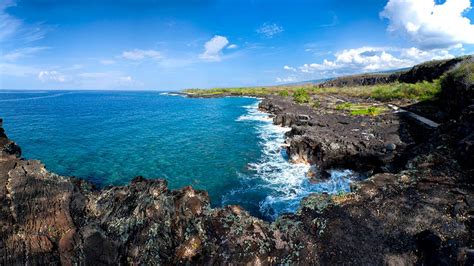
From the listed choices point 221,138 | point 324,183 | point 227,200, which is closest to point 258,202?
point 227,200

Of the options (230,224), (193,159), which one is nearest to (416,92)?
(193,159)

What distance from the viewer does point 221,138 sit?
163ft

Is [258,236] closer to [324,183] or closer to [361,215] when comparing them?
[361,215]

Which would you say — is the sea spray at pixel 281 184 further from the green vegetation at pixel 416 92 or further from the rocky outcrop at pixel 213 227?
the green vegetation at pixel 416 92

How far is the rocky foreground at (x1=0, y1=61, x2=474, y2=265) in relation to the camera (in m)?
11.4

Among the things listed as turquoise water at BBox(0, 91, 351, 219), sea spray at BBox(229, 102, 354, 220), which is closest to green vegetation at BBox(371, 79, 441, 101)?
turquoise water at BBox(0, 91, 351, 219)

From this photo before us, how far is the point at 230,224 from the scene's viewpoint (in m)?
13.3

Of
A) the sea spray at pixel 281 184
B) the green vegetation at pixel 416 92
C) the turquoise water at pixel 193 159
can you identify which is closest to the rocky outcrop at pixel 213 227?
the sea spray at pixel 281 184

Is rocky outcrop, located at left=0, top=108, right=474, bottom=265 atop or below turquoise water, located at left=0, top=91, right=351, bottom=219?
atop

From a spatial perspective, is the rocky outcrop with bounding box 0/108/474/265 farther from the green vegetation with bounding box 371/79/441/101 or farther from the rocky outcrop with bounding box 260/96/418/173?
the green vegetation with bounding box 371/79/441/101

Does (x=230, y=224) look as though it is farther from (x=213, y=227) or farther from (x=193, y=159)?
(x=193, y=159)

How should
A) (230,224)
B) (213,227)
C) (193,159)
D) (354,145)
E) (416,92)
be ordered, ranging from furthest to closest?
(416,92) → (193,159) → (354,145) → (230,224) → (213,227)

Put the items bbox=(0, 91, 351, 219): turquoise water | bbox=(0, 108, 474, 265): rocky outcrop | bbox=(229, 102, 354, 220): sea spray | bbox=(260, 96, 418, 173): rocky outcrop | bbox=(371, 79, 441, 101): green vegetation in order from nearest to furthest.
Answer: bbox=(0, 108, 474, 265): rocky outcrop
bbox=(229, 102, 354, 220): sea spray
bbox=(0, 91, 351, 219): turquoise water
bbox=(260, 96, 418, 173): rocky outcrop
bbox=(371, 79, 441, 101): green vegetation

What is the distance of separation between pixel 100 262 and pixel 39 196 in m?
5.39
